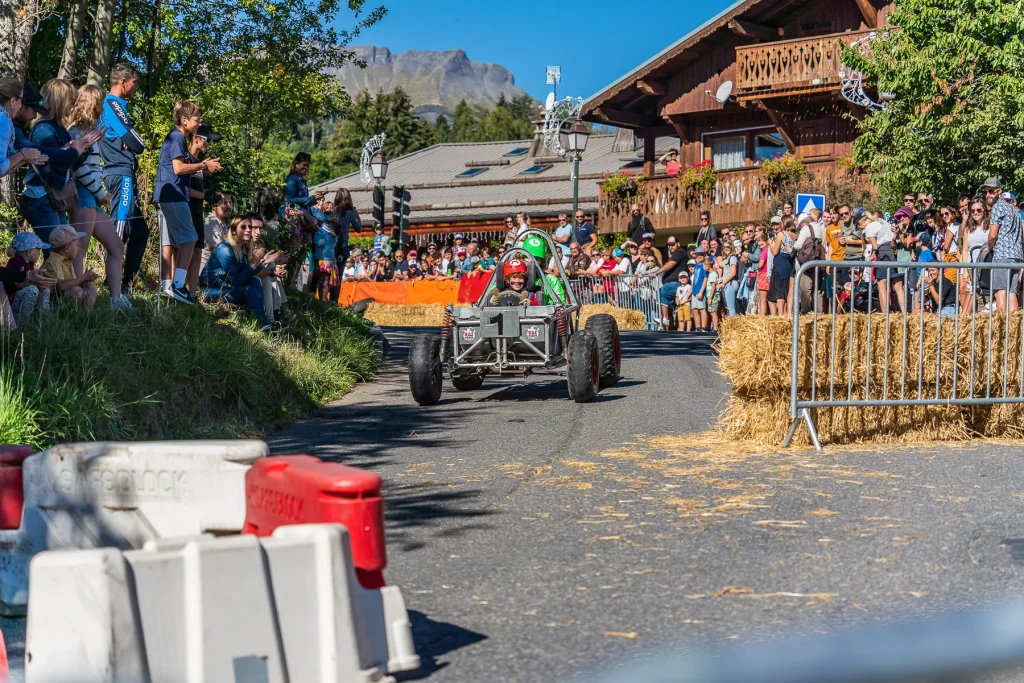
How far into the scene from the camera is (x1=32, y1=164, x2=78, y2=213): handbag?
9164 mm

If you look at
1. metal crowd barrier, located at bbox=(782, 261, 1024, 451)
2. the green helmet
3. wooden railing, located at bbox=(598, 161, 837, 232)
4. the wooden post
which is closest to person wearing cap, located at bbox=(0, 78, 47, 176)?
metal crowd barrier, located at bbox=(782, 261, 1024, 451)

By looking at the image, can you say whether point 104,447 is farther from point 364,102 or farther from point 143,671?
point 364,102

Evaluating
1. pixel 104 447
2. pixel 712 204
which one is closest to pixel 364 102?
pixel 712 204

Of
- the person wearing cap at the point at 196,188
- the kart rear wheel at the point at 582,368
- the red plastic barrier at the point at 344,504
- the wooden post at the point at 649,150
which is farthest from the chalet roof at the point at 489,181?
the red plastic barrier at the point at 344,504

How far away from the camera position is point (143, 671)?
133 inches

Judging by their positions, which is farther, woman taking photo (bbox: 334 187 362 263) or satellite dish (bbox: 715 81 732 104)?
satellite dish (bbox: 715 81 732 104)

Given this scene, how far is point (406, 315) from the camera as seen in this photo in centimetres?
2819

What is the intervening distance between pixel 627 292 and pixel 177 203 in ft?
48.6

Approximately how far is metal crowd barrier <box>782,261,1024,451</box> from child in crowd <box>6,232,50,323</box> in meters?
4.80

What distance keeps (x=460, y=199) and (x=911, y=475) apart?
1821 inches

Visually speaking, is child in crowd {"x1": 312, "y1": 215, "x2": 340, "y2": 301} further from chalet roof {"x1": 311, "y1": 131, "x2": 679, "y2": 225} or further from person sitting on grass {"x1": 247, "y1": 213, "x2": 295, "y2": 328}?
chalet roof {"x1": 311, "y1": 131, "x2": 679, "y2": 225}

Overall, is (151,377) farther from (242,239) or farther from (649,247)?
(649,247)

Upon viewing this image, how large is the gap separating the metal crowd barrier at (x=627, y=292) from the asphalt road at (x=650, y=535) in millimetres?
14637

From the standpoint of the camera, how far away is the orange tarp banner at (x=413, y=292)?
2894 centimetres
